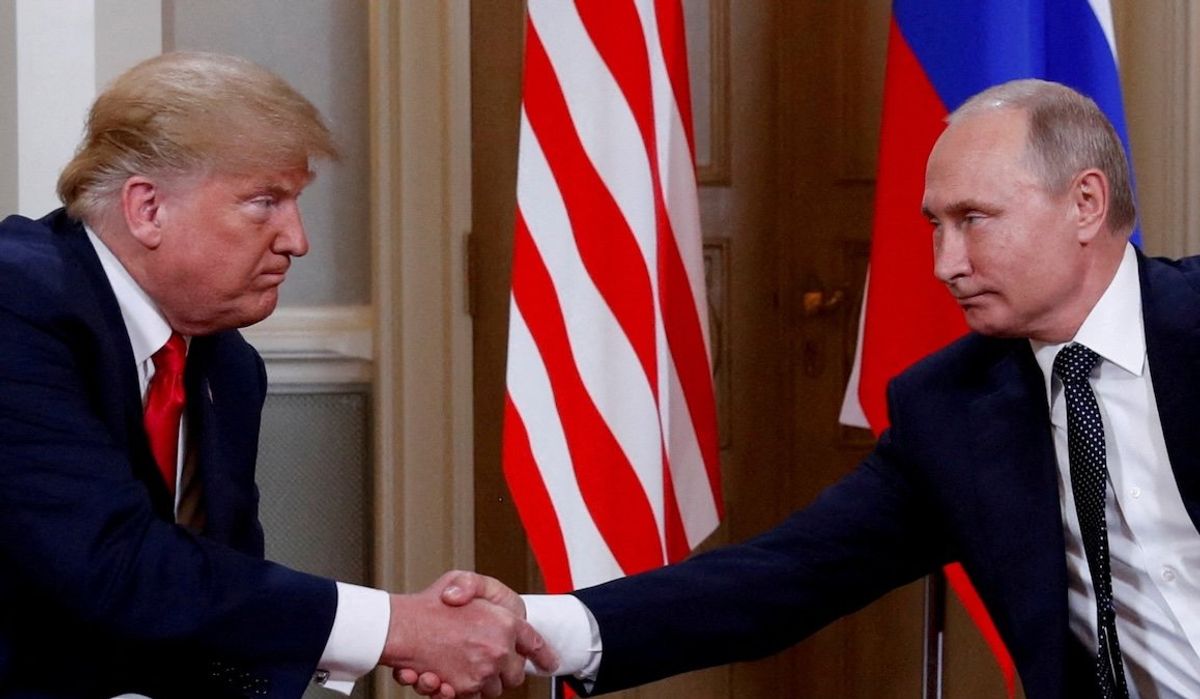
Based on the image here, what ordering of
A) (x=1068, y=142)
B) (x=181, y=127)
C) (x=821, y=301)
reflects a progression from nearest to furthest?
(x=181, y=127) < (x=1068, y=142) < (x=821, y=301)

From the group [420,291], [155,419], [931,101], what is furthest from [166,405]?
[931,101]

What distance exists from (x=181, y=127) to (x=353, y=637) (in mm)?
655

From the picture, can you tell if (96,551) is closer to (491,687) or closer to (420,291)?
(491,687)

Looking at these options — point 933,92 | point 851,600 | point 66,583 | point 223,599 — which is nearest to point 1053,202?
point 851,600

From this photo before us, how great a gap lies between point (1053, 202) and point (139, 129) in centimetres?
113

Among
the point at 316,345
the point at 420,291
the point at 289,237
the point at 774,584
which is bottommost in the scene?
the point at 774,584

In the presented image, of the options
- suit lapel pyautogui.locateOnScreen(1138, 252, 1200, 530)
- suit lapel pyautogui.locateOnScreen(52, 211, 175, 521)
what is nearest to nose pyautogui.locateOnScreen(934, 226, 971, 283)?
suit lapel pyautogui.locateOnScreen(1138, 252, 1200, 530)

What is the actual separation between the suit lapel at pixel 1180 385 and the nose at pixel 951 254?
244 millimetres

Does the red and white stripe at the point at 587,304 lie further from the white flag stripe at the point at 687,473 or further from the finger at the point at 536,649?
the finger at the point at 536,649

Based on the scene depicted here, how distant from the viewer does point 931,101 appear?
2.81 meters

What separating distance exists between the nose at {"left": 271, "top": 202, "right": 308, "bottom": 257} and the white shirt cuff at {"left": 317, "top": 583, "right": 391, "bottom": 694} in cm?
43

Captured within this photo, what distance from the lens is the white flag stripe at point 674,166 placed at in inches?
108

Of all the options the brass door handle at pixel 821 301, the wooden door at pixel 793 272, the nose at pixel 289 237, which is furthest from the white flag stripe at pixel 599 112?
the brass door handle at pixel 821 301

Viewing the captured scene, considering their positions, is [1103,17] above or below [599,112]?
above
